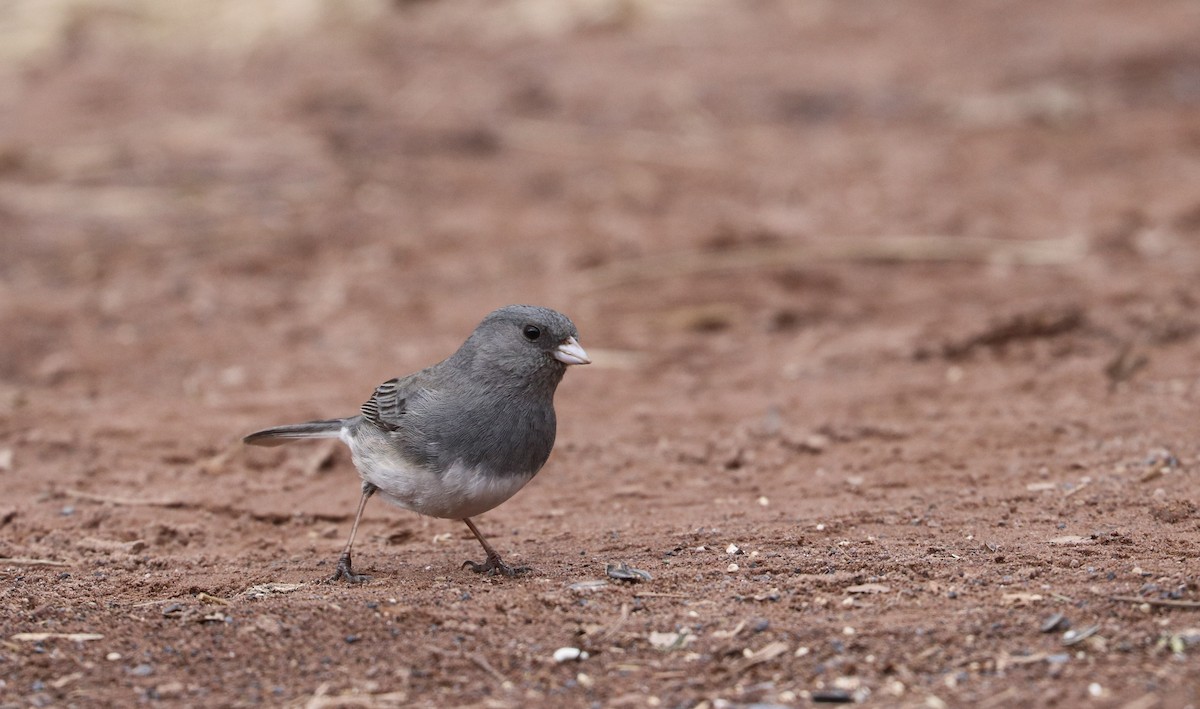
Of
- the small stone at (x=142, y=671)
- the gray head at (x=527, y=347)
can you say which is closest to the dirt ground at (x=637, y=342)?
the small stone at (x=142, y=671)

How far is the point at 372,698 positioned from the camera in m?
3.20

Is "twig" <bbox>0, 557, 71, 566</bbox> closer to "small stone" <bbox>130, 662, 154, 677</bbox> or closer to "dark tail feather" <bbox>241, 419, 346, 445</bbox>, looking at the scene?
"dark tail feather" <bbox>241, 419, 346, 445</bbox>

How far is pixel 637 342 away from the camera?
723cm

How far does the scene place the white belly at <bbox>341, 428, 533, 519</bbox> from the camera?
3996mm

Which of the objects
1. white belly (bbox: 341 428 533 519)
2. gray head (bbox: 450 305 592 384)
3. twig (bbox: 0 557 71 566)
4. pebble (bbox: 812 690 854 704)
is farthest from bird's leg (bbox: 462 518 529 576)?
twig (bbox: 0 557 71 566)

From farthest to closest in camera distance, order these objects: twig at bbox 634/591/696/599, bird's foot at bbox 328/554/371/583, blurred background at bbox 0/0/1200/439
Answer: blurred background at bbox 0/0/1200/439, bird's foot at bbox 328/554/371/583, twig at bbox 634/591/696/599

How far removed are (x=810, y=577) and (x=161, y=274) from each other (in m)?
5.73

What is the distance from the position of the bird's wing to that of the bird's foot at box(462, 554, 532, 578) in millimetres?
536

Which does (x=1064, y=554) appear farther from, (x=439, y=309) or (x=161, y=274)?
(x=161, y=274)

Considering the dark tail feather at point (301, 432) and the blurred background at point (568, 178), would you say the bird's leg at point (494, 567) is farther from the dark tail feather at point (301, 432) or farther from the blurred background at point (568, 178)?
the blurred background at point (568, 178)

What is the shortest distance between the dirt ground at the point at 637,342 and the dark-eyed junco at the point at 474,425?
30cm

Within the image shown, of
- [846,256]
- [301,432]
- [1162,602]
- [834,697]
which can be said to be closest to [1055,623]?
Answer: [1162,602]

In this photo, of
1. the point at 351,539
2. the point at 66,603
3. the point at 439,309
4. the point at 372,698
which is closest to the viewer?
the point at 372,698

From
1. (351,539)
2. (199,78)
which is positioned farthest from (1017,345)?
(199,78)
